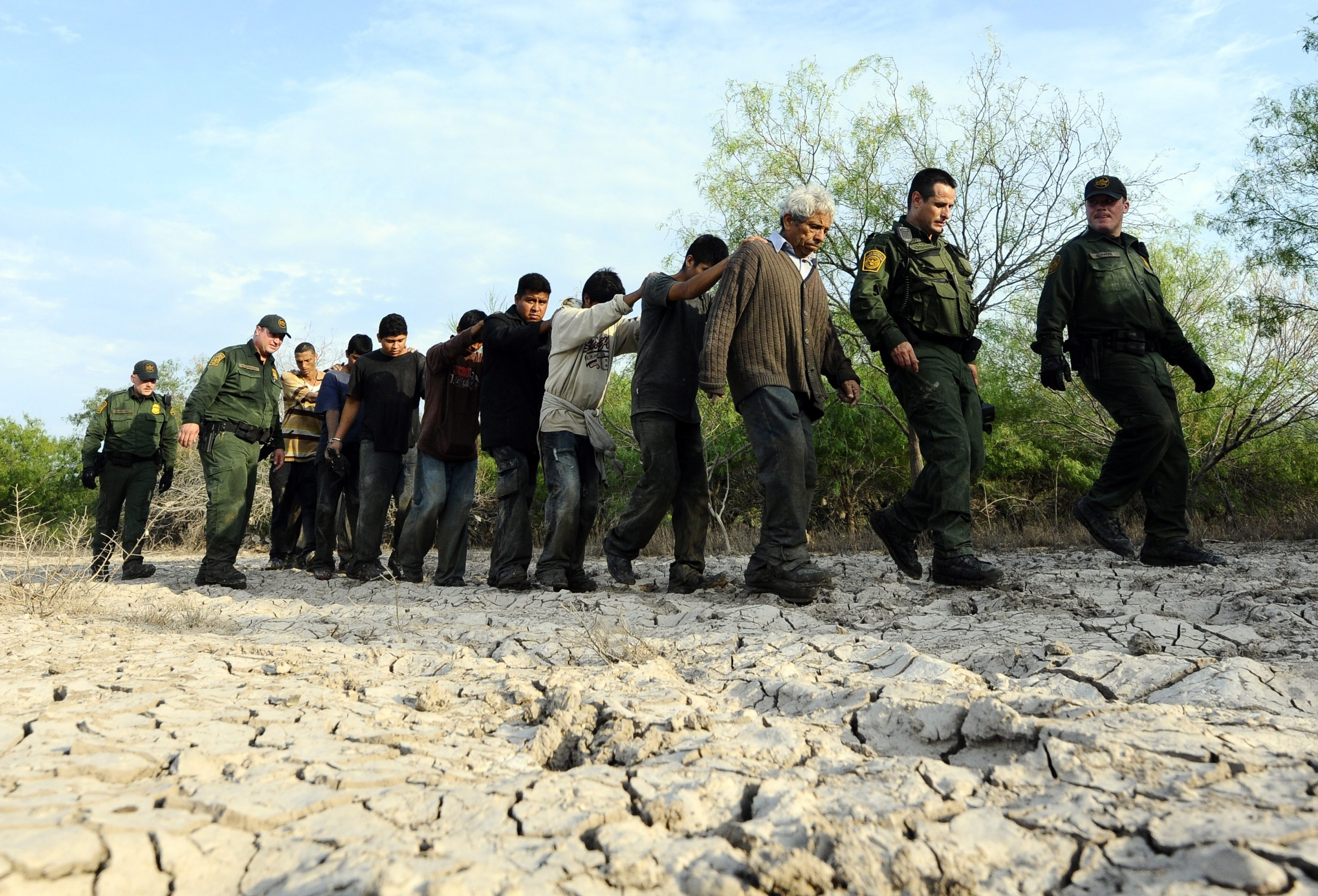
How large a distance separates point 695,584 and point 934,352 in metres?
1.91

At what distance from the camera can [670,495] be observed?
17.8ft

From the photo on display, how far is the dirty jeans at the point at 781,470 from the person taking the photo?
471 cm

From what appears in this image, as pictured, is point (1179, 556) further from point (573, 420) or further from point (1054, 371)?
point (573, 420)

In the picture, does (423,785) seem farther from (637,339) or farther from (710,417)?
(710,417)

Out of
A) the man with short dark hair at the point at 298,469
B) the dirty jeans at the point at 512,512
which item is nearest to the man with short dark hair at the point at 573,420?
the dirty jeans at the point at 512,512

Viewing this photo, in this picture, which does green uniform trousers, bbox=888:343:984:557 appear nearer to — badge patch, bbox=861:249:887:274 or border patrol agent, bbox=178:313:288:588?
badge patch, bbox=861:249:887:274

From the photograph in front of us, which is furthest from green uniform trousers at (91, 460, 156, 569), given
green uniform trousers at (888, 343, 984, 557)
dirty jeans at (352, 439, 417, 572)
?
green uniform trousers at (888, 343, 984, 557)

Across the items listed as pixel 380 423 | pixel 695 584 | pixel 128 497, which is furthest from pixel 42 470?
pixel 695 584

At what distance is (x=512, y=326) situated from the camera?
597 cm

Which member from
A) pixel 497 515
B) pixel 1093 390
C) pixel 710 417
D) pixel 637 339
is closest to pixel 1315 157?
pixel 710 417

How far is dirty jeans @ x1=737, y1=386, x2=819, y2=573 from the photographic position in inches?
185

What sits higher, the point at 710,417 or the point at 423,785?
the point at 710,417

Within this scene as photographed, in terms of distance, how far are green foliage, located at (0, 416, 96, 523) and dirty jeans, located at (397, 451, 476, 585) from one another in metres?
18.3

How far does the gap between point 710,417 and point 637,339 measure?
25.6 ft
